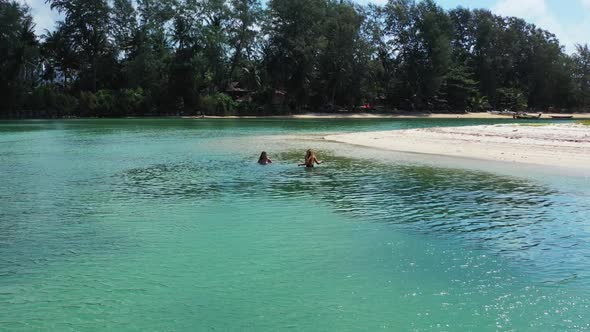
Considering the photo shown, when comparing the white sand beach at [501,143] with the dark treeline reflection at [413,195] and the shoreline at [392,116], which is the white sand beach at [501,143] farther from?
the shoreline at [392,116]

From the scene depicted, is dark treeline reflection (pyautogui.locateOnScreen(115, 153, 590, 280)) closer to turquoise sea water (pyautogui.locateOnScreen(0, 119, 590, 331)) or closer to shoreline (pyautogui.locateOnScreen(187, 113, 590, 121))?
turquoise sea water (pyautogui.locateOnScreen(0, 119, 590, 331))

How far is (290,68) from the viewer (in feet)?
304

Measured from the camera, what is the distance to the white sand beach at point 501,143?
27.0m

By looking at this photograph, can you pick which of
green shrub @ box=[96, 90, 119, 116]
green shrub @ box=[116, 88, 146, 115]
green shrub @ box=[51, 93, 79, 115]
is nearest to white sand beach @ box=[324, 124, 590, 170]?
green shrub @ box=[116, 88, 146, 115]

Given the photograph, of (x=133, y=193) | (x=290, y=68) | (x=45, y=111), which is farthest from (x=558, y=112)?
(x=133, y=193)

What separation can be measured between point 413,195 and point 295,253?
8031mm

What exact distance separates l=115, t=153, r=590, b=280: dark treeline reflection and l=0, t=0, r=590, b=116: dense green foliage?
215 ft

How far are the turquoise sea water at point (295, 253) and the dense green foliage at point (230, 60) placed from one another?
2715 inches

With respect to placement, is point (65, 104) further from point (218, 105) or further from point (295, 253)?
point (295, 253)

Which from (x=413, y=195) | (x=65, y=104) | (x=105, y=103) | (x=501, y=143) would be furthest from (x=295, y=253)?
(x=65, y=104)

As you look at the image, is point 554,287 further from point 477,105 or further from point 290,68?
point 477,105

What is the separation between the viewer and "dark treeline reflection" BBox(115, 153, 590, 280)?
12828mm

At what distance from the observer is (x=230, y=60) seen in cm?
9244

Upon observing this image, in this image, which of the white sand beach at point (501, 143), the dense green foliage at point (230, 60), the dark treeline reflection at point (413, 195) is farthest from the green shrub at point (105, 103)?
the dark treeline reflection at point (413, 195)
